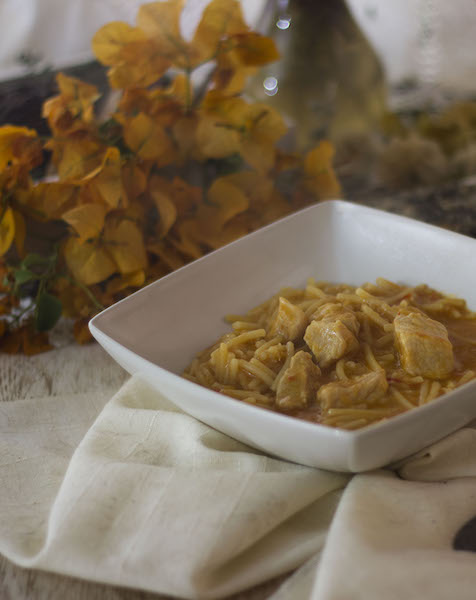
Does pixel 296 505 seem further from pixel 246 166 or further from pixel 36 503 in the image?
pixel 246 166

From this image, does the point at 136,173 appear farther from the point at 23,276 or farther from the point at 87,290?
the point at 23,276

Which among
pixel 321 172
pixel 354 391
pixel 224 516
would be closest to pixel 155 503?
pixel 224 516

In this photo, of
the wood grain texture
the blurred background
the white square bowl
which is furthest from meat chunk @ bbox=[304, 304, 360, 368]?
the blurred background

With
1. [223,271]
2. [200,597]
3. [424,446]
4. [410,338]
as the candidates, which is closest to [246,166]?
[223,271]

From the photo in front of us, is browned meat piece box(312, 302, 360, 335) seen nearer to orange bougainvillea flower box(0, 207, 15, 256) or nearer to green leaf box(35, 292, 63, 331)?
green leaf box(35, 292, 63, 331)

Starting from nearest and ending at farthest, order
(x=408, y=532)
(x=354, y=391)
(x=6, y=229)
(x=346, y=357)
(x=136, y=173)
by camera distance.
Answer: (x=408, y=532) → (x=354, y=391) → (x=346, y=357) → (x=6, y=229) → (x=136, y=173)
